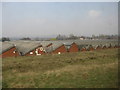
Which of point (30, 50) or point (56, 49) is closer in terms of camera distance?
point (30, 50)

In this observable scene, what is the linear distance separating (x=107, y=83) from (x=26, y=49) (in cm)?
2990

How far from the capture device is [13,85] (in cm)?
1381

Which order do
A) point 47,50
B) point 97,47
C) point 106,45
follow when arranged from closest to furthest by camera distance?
point 47,50
point 97,47
point 106,45

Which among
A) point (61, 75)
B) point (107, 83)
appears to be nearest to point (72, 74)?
point (61, 75)

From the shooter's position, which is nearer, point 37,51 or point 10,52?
point 10,52

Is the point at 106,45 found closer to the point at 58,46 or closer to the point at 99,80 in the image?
the point at 58,46

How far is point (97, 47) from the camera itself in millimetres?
61719

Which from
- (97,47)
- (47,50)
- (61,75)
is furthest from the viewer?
(97,47)

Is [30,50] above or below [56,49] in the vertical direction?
above

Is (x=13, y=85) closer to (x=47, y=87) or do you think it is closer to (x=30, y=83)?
(x=30, y=83)

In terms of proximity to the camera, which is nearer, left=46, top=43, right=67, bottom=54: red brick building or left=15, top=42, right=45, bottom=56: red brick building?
left=15, top=42, right=45, bottom=56: red brick building

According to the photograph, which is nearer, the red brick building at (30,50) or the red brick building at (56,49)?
the red brick building at (30,50)

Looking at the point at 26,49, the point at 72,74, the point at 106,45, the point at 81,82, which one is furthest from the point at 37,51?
the point at 106,45

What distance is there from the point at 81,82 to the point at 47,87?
3016mm
